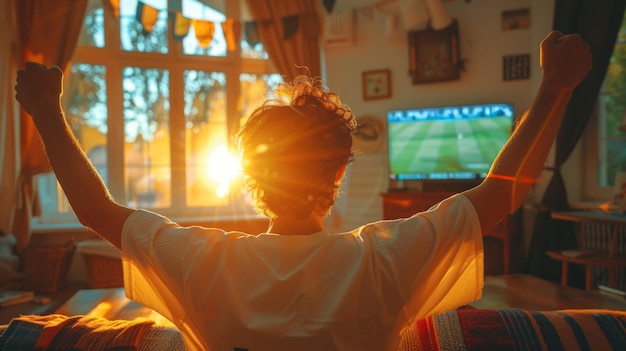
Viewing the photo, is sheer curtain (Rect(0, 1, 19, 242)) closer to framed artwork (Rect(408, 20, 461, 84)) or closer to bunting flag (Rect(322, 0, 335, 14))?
bunting flag (Rect(322, 0, 335, 14))

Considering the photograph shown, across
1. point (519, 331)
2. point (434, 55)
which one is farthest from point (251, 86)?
point (519, 331)

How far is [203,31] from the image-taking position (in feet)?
14.7

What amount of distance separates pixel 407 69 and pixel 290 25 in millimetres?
1138

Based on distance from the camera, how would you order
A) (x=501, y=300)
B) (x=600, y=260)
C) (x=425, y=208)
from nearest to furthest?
(x=501, y=300)
(x=600, y=260)
(x=425, y=208)

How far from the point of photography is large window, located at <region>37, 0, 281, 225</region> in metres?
4.47

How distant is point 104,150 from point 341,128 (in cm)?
425

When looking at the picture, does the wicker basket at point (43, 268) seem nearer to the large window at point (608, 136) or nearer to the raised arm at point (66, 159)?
the raised arm at point (66, 159)

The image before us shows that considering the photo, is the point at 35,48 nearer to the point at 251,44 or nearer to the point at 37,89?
the point at 251,44

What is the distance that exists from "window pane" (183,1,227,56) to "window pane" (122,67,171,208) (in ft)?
1.20

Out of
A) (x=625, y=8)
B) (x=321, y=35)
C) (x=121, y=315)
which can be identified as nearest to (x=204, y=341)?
(x=121, y=315)

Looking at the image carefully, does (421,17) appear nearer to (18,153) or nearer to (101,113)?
(101,113)

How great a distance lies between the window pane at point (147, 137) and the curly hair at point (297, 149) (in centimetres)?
408

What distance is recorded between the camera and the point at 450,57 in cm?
439

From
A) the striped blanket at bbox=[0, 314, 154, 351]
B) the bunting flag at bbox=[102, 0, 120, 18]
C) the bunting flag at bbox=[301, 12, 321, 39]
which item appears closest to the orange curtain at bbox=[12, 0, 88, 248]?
the bunting flag at bbox=[102, 0, 120, 18]
